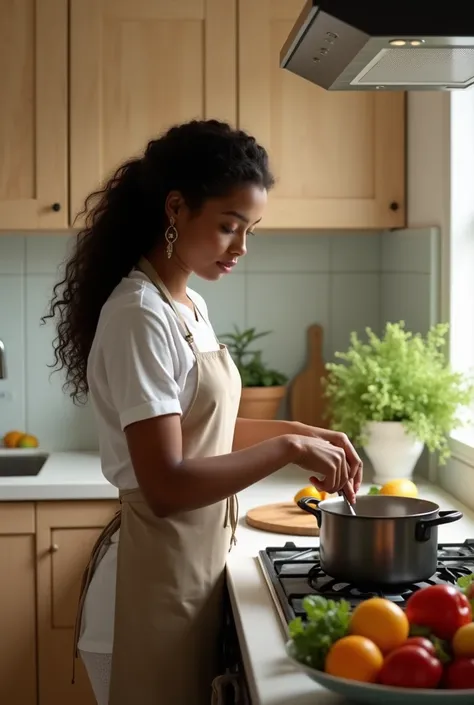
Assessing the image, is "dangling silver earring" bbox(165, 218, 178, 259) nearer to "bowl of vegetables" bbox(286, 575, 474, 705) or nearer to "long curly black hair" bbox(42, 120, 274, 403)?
"long curly black hair" bbox(42, 120, 274, 403)

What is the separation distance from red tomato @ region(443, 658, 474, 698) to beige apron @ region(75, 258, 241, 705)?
0.66 m

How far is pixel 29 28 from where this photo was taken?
2811mm

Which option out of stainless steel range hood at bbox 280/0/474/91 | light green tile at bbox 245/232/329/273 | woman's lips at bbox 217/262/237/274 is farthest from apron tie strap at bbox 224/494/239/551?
light green tile at bbox 245/232/329/273

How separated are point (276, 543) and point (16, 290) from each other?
146cm

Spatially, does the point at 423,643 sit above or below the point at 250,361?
below

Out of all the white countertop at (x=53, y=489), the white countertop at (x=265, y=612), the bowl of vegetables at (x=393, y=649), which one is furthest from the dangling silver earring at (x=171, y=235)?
the white countertop at (x=53, y=489)

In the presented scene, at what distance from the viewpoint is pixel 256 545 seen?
2.02 metres

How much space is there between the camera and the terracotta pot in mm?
3066

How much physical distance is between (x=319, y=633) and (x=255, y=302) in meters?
2.10

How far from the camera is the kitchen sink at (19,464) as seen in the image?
3.03m

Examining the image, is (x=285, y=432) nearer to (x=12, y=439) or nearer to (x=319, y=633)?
(x=319, y=633)

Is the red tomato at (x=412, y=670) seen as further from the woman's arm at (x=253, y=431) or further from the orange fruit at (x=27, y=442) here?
the orange fruit at (x=27, y=442)

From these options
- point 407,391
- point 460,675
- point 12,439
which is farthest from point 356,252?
point 460,675

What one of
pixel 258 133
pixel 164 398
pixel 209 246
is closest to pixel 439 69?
pixel 209 246
